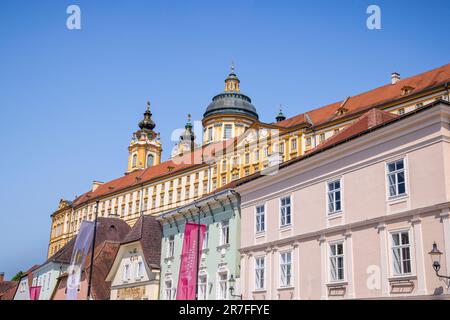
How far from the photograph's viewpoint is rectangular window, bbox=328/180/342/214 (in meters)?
23.9

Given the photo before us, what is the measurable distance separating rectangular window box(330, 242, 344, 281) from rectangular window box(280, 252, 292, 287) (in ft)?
8.84

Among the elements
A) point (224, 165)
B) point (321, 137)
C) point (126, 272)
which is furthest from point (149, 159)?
point (126, 272)

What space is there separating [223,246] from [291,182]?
250 inches

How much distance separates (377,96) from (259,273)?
1517 inches

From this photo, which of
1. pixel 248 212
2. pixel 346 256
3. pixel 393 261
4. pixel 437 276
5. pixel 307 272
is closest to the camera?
pixel 437 276

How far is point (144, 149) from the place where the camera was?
119312 millimetres

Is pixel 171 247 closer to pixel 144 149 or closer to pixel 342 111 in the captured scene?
pixel 342 111

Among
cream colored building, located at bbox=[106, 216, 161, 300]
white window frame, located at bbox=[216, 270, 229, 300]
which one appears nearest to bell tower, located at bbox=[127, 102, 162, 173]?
cream colored building, located at bbox=[106, 216, 161, 300]

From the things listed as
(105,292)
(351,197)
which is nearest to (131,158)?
(105,292)

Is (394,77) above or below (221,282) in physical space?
above

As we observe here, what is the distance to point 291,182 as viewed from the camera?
27.0 m

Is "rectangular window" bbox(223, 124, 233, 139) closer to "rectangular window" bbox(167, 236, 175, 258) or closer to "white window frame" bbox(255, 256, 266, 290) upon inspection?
"rectangular window" bbox(167, 236, 175, 258)

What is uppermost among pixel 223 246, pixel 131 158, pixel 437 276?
pixel 131 158
